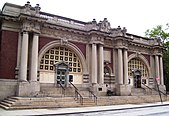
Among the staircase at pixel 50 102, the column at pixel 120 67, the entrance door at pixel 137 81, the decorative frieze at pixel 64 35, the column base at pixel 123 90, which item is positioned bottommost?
the staircase at pixel 50 102

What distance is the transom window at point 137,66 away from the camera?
30.1 meters

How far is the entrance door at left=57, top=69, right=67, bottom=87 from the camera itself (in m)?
23.0

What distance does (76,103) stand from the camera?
17.7 meters

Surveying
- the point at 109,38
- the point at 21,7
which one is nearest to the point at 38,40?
the point at 21,7

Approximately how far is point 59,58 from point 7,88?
6661 mm

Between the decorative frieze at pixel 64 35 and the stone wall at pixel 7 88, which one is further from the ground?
the decorative frieze at pixel 64 35

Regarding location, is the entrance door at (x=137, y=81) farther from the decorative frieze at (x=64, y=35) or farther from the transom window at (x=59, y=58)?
the decorative frieze at (x=64, y=35)

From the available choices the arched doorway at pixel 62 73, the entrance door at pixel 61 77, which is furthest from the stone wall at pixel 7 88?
the entrance door at pixel 61 77

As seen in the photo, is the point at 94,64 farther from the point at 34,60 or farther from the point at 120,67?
the point at 34,60

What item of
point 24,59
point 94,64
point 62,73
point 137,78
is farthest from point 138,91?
point 24,59

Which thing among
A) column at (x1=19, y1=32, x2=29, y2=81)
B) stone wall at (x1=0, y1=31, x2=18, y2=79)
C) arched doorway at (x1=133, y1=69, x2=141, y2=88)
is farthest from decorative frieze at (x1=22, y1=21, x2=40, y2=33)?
arched doorway at (x1=133, y1=69, x2=141, y2=88)

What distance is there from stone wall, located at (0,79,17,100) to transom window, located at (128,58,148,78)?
54.7ft

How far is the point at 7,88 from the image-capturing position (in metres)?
19.5

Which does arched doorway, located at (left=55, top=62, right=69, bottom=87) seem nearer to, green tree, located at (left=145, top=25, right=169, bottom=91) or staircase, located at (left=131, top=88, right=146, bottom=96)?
staircase, located at (left=131, top=88, right=146, bottom=96)
